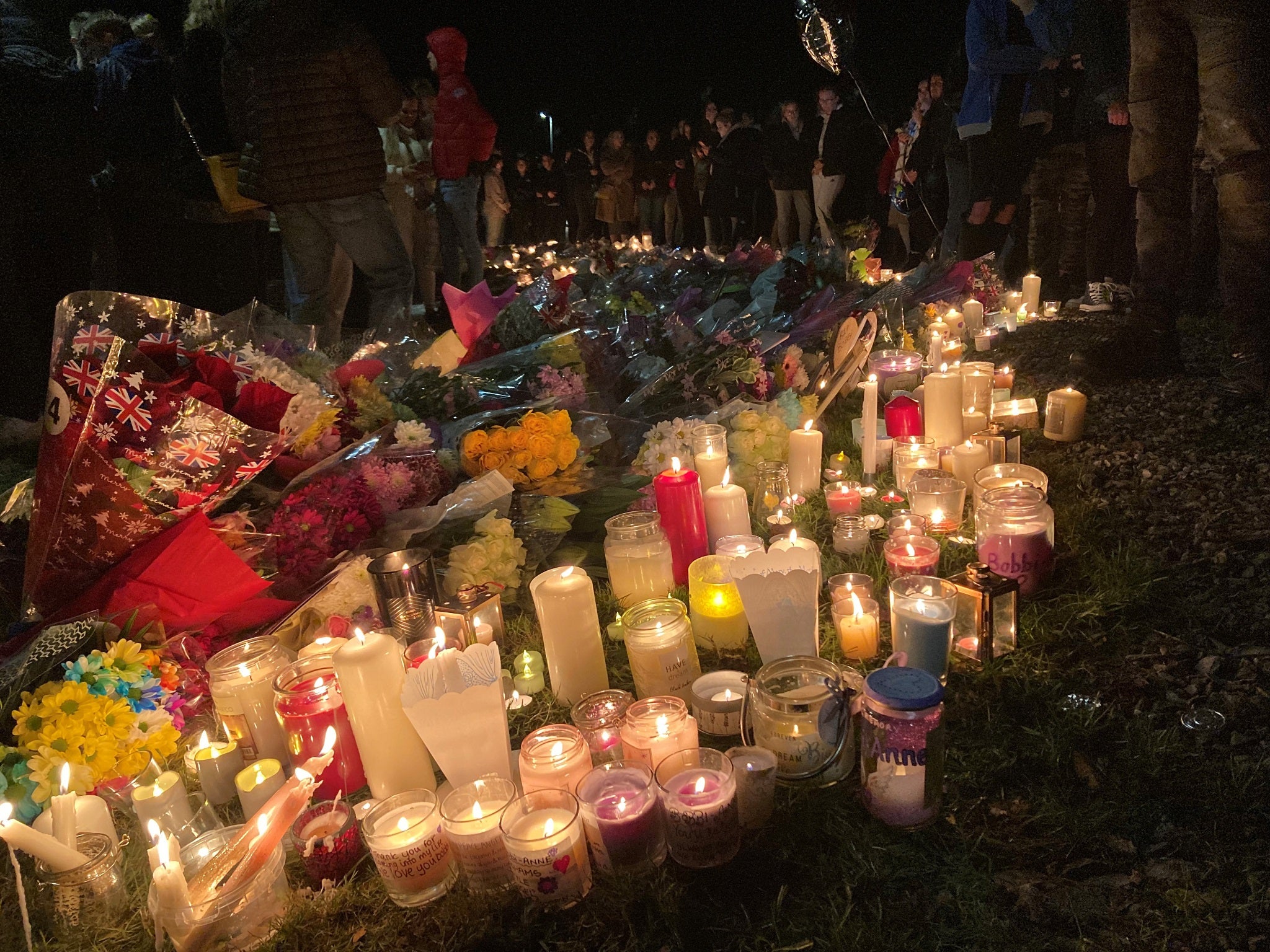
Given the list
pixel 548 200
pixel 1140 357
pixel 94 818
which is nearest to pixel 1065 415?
pixel 1140 357

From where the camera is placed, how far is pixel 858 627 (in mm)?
2031

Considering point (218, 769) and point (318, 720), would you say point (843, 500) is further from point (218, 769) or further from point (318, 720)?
point (218, 769)

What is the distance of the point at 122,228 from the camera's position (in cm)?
468

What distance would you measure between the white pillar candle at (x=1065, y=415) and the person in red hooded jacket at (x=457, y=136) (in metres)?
4.38

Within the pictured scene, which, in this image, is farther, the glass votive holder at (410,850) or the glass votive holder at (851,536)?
the glass votive holder at (851,536)

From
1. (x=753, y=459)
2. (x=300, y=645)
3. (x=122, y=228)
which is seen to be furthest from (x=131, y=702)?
(x=122, y=228)

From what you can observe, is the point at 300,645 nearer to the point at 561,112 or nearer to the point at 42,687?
the point at 42,687

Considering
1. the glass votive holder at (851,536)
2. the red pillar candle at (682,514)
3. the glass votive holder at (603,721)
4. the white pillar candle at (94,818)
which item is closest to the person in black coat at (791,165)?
the glass votive holder at (851,536)

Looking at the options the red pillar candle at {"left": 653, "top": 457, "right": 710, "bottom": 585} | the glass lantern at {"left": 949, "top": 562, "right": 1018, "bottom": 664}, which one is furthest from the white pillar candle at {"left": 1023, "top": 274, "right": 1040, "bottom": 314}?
the glass lantern at {"left": 949, "top": 562, "right": 1018, "bottom": 664}

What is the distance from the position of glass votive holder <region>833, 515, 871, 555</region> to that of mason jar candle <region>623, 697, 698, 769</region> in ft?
3.83

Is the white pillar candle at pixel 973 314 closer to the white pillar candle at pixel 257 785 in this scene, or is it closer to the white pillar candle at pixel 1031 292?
the white pillar candle at pixel 1031 292

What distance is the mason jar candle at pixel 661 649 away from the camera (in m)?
1.86

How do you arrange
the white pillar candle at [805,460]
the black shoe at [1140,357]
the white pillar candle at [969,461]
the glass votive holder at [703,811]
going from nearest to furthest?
the glass votive holder at [703,811], the white pillar candle at [969,461], the white pillar candle at [805,460], the black shoe at [1140,357]

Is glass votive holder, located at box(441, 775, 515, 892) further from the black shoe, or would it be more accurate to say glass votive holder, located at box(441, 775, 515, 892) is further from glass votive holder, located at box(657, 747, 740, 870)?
the black shoe
